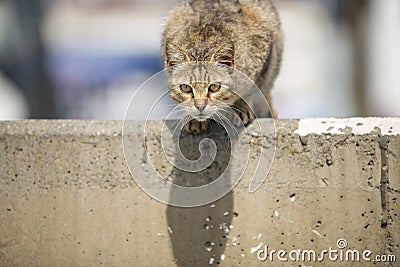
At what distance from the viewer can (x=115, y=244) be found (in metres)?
3.03

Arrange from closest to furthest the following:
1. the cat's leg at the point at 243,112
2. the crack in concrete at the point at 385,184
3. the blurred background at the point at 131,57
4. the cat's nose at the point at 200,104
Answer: the cat's nose at the point at 200,104 → the crack in concrete at the point at 385,184 → the cat's leg at the point at 243,112 → the blurred background at the point at 131,57

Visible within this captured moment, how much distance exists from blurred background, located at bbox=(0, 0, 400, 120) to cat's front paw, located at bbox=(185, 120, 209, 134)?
18.9ft

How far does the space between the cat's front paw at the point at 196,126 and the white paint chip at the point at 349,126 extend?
402 millimetres

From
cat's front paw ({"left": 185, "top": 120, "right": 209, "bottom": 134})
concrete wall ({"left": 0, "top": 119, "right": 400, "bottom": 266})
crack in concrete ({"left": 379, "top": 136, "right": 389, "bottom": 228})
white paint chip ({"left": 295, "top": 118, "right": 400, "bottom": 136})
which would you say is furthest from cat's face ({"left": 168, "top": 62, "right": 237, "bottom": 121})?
crack in concrete ({"left": 379, "top": 136, "right": 389, "bottom": 228})

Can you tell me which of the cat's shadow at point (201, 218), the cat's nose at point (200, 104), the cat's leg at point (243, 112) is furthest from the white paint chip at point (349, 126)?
the cat's nose at point (200, 104)

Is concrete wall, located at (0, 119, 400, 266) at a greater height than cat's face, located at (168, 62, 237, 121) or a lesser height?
lesser

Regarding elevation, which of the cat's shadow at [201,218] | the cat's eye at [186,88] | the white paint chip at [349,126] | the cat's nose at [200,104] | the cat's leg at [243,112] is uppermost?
the cat's eye at [186,88]

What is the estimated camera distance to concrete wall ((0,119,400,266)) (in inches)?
115

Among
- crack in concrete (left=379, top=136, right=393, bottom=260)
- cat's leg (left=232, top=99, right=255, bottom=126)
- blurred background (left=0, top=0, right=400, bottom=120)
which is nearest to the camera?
crack in concrete (left=379, top=136, right=393, bottom=260)

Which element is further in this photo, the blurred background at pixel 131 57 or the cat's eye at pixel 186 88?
the blurred background at pixel 131 57

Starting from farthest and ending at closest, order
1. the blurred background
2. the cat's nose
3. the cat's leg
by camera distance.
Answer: the blurred background
the cat's leg
the cat's nose

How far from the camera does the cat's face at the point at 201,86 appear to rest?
2.76 m

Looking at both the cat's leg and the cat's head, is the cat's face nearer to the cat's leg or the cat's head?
the cat's head

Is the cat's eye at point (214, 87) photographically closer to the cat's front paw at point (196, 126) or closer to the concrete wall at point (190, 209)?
the cat's front paw at point (196, 126)
